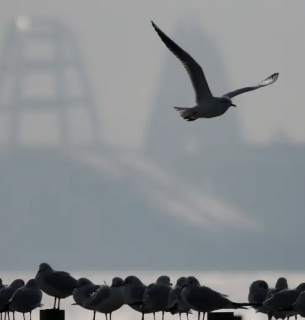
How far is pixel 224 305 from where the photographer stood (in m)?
14.4

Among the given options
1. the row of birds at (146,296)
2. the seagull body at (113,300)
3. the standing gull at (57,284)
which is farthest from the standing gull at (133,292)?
the standing gull at (57,284)

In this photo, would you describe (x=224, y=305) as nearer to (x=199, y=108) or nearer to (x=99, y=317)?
(x=199, y=108)

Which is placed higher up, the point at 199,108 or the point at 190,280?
the point at 199,108

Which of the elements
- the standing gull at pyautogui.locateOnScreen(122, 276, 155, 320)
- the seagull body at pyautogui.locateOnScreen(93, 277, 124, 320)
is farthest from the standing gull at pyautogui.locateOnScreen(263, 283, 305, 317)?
the seagull body at pyautogui.locateOnScreen(93, 277, 124, 320)

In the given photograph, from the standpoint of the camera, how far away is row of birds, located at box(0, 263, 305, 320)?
14.8m

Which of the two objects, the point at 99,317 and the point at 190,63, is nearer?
the point at 190,63

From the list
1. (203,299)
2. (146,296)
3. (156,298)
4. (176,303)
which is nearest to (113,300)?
(146,296)

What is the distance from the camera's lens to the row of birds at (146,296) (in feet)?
48.6

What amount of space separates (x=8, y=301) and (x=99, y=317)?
46.1 ft

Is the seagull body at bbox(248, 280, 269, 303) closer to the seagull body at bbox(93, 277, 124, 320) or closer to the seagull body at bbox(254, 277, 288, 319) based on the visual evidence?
the seagull body at bbox(254, 277, 288, 319)

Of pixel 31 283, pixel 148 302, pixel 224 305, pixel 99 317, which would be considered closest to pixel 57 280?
pixel 31 283

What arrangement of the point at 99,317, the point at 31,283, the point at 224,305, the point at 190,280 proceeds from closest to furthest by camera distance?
the point at 224,305
the point at 190,280
the point at 31,283
the point at 99,317

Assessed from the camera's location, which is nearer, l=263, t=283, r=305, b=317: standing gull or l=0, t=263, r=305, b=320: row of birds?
l=0, t=263, r=305, b=320: row of birds

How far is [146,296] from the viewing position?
600 inches
